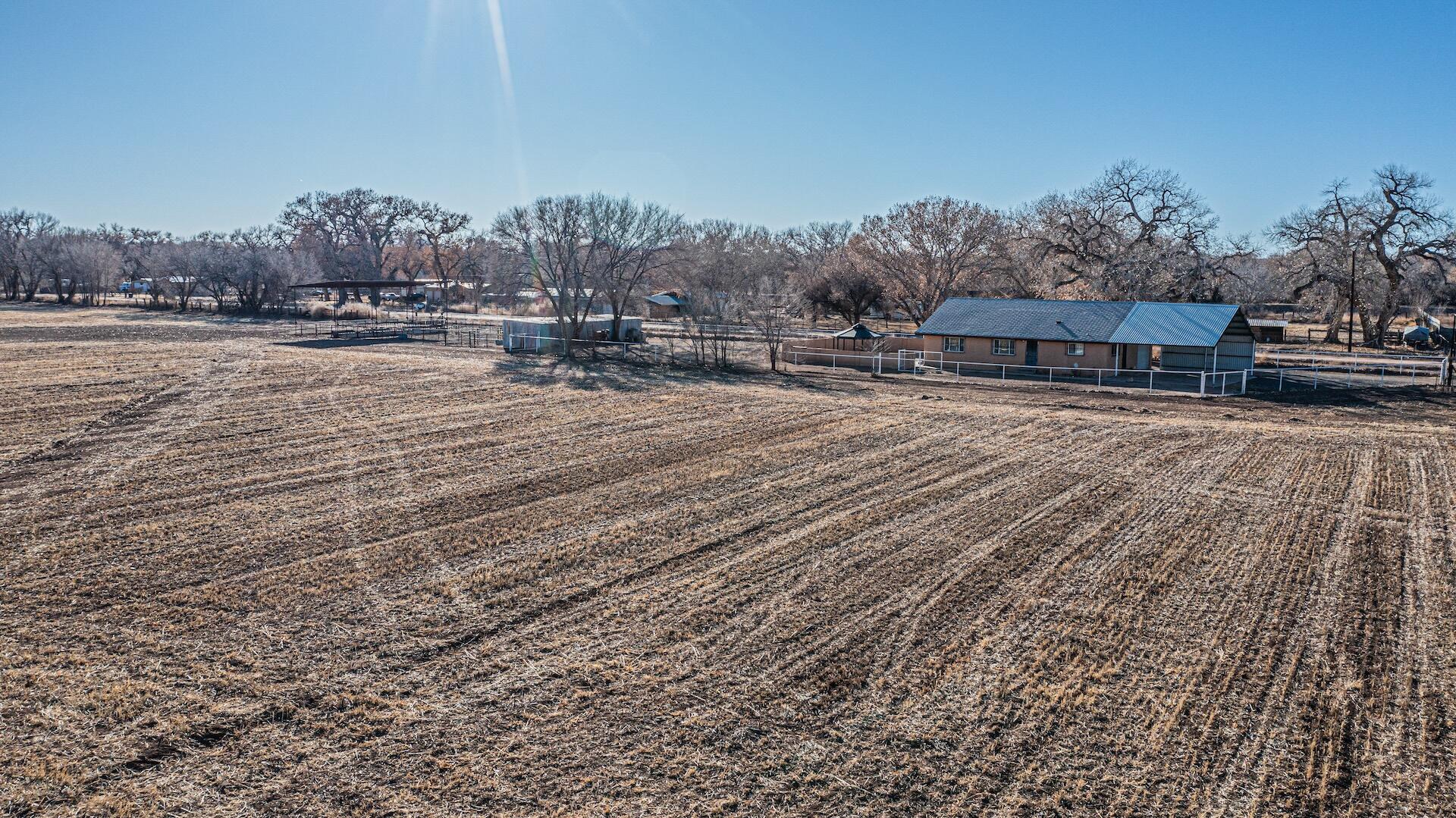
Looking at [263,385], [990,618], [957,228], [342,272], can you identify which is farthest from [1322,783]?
[342,272]

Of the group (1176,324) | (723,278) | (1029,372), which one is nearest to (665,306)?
(723,278)

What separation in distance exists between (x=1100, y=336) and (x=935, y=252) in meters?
25.5

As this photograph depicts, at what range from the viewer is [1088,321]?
37781 mm

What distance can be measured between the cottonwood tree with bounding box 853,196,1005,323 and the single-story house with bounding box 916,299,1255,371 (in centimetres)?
2000

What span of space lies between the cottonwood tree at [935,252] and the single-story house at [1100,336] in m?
20.0

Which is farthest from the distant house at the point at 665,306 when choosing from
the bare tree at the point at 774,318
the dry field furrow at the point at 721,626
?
the dry field furrow at the point at 721,626

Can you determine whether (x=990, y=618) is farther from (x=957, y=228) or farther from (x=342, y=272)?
(x=342, y=272)

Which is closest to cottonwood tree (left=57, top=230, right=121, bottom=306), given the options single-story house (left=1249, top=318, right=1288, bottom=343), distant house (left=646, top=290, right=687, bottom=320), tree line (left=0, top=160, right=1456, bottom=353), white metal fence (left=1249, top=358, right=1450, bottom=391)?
tree line (left=0, top=160, right=1456, bottom=353)

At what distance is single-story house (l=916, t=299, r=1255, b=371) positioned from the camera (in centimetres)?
3603

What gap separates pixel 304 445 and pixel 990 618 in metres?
15.2

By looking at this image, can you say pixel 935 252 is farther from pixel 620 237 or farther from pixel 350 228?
pixel 350 228

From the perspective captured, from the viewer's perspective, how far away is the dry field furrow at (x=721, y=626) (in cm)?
698

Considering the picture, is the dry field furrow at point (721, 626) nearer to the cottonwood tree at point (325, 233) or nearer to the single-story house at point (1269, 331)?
the single-story house at point (1269, 331)

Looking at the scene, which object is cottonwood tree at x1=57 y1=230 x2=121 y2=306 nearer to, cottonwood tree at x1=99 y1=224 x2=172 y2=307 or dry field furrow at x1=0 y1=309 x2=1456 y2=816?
cottonwood tree at x1=99 y1=224 x2=172 y2=307
